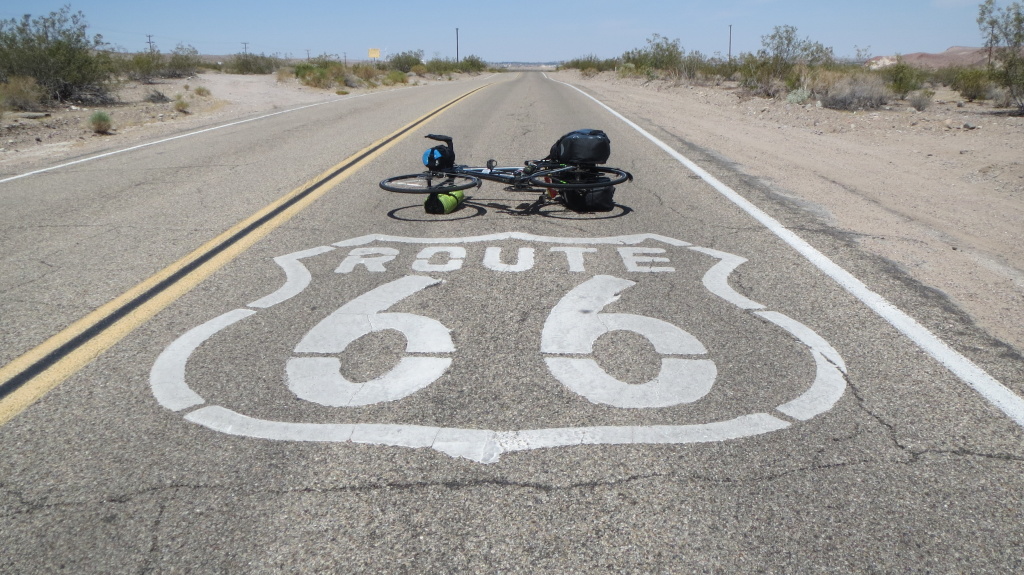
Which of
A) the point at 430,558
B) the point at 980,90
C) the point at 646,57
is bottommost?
the point at 430,558

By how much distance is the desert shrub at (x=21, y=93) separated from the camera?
71.0ft

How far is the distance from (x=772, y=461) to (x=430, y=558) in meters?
1.37

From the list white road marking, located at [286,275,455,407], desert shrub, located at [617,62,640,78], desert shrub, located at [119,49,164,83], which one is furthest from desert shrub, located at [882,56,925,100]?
desert shrub, located at [119,49,164,83]

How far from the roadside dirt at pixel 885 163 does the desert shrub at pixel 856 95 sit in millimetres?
580

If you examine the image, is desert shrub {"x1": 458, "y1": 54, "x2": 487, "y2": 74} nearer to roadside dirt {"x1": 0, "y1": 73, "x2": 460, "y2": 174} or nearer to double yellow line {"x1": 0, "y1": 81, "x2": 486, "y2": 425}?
roadside dirt {"x1": 0, "y1": 73, "x2": 460, "y2": 174}

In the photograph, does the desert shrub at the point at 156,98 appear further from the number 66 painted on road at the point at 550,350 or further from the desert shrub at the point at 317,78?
the number 66 painted on road at the point at 550,350

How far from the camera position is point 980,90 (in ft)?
78.0

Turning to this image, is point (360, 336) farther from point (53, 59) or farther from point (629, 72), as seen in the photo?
point (629, 72)

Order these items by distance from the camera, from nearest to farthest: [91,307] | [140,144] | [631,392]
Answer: [631,392] → [91,307] → [140,144]

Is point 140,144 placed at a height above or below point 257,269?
above

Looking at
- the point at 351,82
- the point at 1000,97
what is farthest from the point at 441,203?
the point at 351,82

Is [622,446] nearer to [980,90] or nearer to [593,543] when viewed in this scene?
[593,543]

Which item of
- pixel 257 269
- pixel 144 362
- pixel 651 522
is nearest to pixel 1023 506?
pixel 651 522

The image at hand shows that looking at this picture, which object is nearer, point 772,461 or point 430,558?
point 430,558
